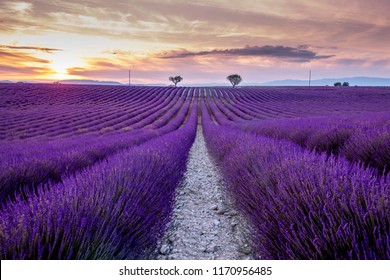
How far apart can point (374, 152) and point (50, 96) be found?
133 feet

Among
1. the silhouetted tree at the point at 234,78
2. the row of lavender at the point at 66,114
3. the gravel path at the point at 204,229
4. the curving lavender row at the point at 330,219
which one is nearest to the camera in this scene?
the curving lavender row at the point at 330,219

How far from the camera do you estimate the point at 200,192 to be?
3.85 metres

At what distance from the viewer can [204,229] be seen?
2.55 metres

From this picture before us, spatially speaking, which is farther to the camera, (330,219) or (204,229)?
(204,229)

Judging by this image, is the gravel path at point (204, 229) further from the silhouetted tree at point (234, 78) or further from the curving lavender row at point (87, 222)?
the silhouetted tree at point (234, 78)

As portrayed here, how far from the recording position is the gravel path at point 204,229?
2.08m

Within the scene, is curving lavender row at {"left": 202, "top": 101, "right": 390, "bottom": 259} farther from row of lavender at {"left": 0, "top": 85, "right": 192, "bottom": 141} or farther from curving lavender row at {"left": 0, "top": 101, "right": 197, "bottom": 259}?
row of lavender at {"left": 0, "top": 85, "right": 192, "bottom": 141}

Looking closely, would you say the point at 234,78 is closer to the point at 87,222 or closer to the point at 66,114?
the point at 66,114

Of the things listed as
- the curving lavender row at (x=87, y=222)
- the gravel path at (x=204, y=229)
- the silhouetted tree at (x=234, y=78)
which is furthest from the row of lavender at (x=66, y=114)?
the silhouetted tree at (x=234, y=78)

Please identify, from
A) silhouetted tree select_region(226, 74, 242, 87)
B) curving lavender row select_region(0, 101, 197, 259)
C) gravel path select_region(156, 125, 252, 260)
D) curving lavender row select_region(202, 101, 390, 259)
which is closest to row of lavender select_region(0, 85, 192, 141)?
gravel path select_region(156, 125, 252, 260)

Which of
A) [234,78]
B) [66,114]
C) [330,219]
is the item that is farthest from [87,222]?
[234,78]
